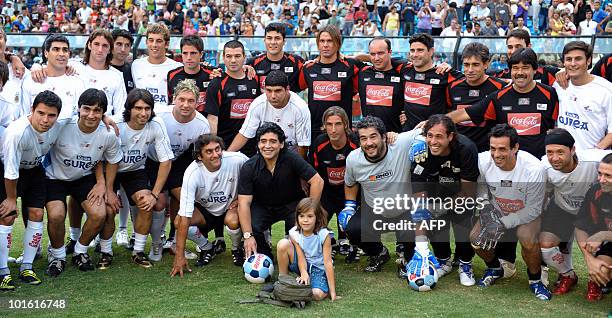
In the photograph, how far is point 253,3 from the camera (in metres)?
23.5

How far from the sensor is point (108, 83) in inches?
311

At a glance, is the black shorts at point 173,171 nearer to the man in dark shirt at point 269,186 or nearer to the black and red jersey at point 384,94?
the man in dark shirt at point 269,186

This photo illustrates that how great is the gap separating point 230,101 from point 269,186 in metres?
1.39

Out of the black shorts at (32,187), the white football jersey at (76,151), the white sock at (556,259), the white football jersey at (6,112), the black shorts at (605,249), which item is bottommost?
the white sock at (556,259)

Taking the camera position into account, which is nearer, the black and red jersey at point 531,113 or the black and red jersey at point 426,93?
the black and red jersey at point 531,113

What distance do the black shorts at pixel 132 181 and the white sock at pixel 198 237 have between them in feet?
1.97

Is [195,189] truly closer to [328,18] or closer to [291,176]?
[291,176]

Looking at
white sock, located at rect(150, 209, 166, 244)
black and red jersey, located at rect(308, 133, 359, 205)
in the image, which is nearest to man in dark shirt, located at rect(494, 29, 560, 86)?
black and red jersey, located at rect(308, 133, 359, 205)

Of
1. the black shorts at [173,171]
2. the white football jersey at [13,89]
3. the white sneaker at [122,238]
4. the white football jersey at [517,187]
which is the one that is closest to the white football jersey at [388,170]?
the white football jersey at [517,187]

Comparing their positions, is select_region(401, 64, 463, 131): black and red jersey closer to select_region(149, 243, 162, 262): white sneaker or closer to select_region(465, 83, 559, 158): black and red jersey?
select_region(465, 83, 559, 158): black and red jersey

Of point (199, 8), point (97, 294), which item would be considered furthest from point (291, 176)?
point (199, 8)

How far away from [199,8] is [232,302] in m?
17.8

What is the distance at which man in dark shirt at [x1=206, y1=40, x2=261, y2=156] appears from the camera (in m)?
8.01

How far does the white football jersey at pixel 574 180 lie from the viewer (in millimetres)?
6262
